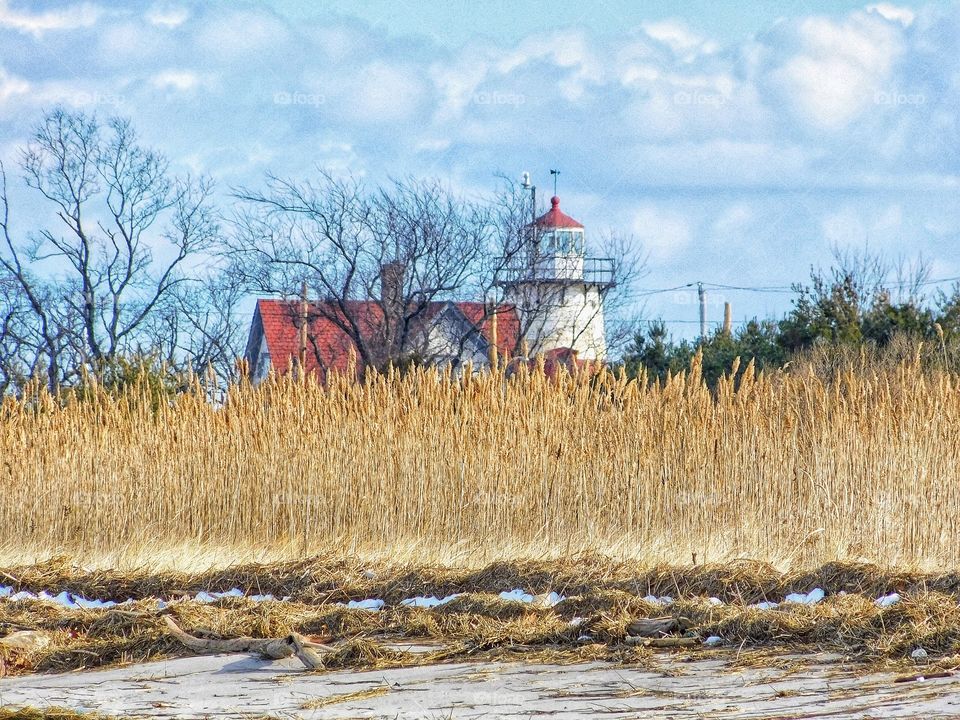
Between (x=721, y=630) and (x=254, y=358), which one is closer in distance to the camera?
(x=721, y=630)

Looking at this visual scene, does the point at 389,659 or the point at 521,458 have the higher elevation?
the point at 521,458

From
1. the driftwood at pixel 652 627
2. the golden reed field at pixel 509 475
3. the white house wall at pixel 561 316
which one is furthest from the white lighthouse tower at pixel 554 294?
the driftwood at pixel 652 627

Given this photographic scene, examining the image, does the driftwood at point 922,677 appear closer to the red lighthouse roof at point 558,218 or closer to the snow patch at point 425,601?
the snow patch at point 425,601

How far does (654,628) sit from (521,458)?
4066mm

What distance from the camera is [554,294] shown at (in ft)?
83.5

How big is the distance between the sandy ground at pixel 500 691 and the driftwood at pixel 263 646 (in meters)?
0.06

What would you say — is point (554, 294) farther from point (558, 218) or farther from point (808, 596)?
point (808, 596)

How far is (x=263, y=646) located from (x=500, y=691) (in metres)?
1.47

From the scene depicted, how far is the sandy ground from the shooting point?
516cm

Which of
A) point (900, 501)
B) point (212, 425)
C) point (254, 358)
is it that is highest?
point (254, 358)

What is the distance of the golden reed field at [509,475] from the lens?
974 cm

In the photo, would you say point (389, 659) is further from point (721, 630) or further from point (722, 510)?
point (722, 510)

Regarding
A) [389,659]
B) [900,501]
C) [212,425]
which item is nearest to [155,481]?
[212,425]

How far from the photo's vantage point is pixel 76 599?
908 centimetres
